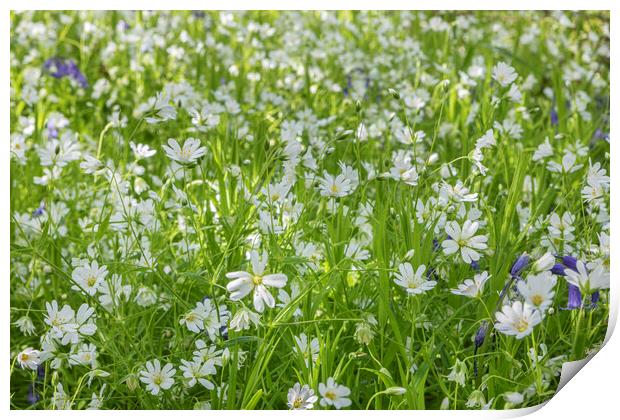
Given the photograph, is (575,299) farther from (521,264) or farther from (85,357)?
(85,357)

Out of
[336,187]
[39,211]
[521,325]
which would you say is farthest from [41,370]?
[521,325]

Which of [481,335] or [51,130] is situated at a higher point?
[51,130]

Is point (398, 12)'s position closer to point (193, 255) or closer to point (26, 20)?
point (26, 20)

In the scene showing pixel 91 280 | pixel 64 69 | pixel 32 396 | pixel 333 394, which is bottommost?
pixel 32 396

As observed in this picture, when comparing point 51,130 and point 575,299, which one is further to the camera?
point 51,130

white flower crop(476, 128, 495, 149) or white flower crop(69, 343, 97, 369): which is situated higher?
white flower crop(476, 128, 495, 149)

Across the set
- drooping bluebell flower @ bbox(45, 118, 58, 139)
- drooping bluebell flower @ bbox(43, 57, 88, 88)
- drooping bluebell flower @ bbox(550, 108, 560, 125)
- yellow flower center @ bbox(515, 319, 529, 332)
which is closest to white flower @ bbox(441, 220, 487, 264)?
yellow flower center @ bbox(515, 319, 529, 332)

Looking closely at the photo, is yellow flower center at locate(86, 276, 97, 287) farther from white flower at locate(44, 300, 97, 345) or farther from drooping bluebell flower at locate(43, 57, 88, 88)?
drooping bluebell flower at locate(43, 57, 88, 88)
